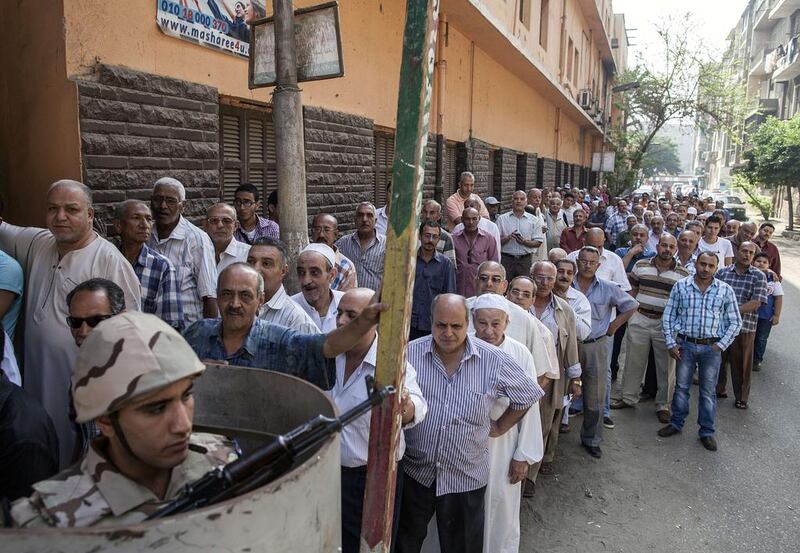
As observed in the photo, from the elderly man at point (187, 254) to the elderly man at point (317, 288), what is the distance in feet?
1.78

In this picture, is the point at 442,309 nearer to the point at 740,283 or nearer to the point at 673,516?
the point at 673,516

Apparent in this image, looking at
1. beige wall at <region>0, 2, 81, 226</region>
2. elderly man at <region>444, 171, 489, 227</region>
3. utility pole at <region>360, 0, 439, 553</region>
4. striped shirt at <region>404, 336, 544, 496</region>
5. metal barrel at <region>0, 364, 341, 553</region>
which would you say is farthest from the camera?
elderly man at <region>444, 171, 489, 227</region>

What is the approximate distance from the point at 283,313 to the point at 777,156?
2489 cm

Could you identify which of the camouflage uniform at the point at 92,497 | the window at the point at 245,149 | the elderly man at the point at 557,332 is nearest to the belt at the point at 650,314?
the elderly man at the point at 557,332

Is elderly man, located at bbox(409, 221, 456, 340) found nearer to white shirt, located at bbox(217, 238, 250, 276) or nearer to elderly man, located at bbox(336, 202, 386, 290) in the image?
elderly man, located at bbox(336, 202, 386, 290)

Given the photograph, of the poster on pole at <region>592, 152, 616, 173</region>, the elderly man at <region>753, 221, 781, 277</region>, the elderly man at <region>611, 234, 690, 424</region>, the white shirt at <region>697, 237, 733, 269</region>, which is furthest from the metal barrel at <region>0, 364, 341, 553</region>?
the poster on pole at <region>592, 152, 616, 173</region>

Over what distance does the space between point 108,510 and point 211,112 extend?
13.9 ft

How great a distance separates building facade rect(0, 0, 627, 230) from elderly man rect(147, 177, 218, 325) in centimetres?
50

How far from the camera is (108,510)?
1.26m

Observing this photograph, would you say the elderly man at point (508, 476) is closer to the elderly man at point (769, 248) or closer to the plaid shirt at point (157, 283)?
the plaid shirt at point (157, 283)

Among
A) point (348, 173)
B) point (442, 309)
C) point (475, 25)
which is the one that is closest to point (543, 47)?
point (475, 25)

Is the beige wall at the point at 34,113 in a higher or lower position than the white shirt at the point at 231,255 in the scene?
higher

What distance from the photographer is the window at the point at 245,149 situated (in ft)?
18.4

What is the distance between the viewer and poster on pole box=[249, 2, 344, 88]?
3.53 m
